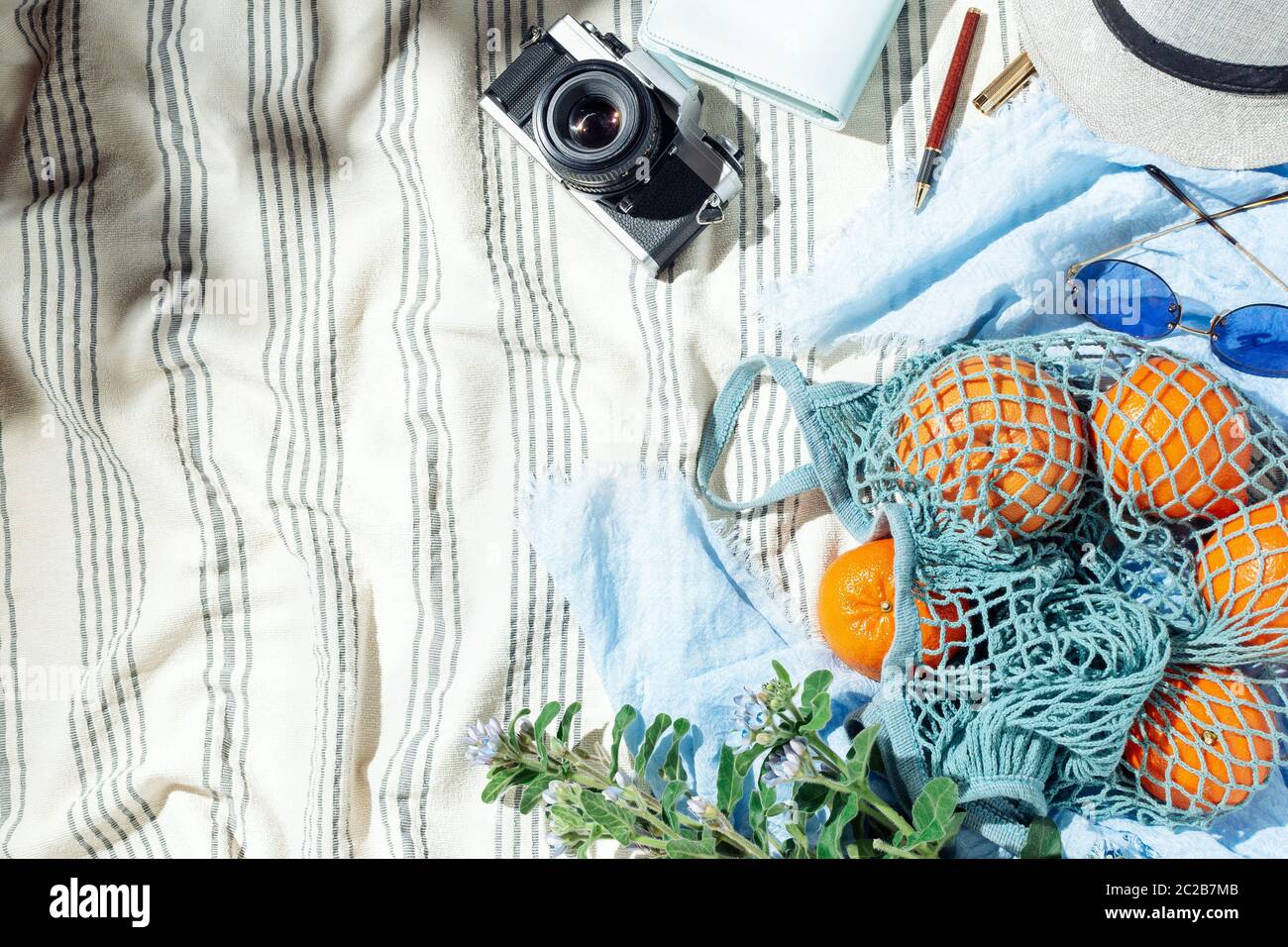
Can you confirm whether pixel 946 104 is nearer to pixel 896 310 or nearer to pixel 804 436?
pixel 896 310

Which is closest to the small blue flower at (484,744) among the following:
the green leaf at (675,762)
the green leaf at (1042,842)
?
the green leaf at (675,762)

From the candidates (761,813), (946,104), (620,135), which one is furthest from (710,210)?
(761,813)

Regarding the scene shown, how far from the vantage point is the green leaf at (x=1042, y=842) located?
64cm

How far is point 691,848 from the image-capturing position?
54 cm

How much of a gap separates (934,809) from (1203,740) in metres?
0.18

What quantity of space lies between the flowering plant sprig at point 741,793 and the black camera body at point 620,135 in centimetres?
34

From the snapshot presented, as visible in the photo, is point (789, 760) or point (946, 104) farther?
point (946, 104)

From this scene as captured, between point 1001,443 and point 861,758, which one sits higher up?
point 1001,443

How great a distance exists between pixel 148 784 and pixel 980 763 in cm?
58

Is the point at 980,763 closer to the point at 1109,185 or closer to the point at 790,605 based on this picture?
the point at 790,605

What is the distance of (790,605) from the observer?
75 cm

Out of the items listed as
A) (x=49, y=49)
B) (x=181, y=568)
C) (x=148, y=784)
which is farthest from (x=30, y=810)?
(x=49, y=49)

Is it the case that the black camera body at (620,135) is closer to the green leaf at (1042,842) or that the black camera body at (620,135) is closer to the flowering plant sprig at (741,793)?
the flowering plant sprig at (741,793)

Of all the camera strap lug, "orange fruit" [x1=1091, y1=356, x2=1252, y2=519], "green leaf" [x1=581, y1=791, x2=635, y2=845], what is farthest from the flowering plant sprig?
the camera strap lug
